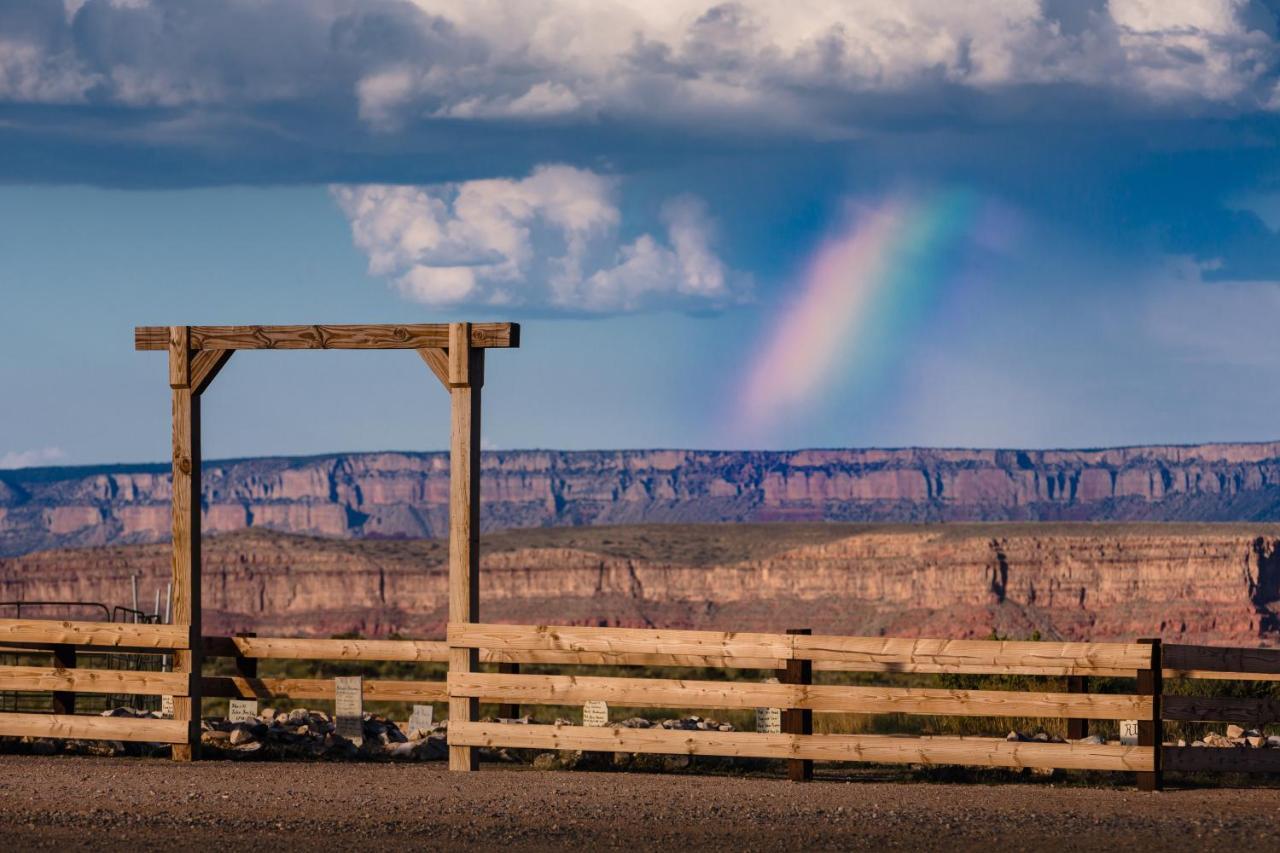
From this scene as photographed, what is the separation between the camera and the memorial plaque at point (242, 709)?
51.2ft

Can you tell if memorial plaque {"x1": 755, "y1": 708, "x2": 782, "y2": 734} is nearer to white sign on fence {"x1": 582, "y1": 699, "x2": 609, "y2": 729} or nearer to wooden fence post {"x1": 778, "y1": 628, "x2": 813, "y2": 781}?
wooden fence post {"x1": 778, "y1": 628, "x2": 813, "y2": 781}

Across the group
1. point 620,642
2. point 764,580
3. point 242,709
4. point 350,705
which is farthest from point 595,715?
point 764,580

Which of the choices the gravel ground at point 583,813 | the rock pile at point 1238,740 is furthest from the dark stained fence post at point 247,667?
the rock pile at point 1238,740

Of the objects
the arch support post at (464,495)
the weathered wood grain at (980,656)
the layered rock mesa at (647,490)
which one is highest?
the layered rock mesa at (647,490)

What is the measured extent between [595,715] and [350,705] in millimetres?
2167

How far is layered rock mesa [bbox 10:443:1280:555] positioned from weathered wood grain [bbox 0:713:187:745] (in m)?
151

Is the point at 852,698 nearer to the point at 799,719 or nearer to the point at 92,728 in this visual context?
the point at 799,719

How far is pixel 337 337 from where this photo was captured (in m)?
14.9

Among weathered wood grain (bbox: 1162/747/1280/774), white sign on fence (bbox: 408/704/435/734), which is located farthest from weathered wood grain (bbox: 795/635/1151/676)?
white sign on fence (bbox: 408/704/435/734)

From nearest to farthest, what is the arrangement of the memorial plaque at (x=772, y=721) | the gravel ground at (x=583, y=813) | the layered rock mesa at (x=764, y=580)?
the gravel ground at (x=583, y=813)
the memorial plaque at (x=772, y=721)
the layered rock mesa at (x=764, y=580)

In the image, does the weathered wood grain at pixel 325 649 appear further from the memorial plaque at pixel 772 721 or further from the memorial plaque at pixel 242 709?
the memorial plaque at pixel 772 721

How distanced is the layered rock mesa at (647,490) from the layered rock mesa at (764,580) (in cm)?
6447

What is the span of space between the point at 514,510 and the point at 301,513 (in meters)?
21.6

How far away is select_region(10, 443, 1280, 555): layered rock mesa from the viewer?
169 m
